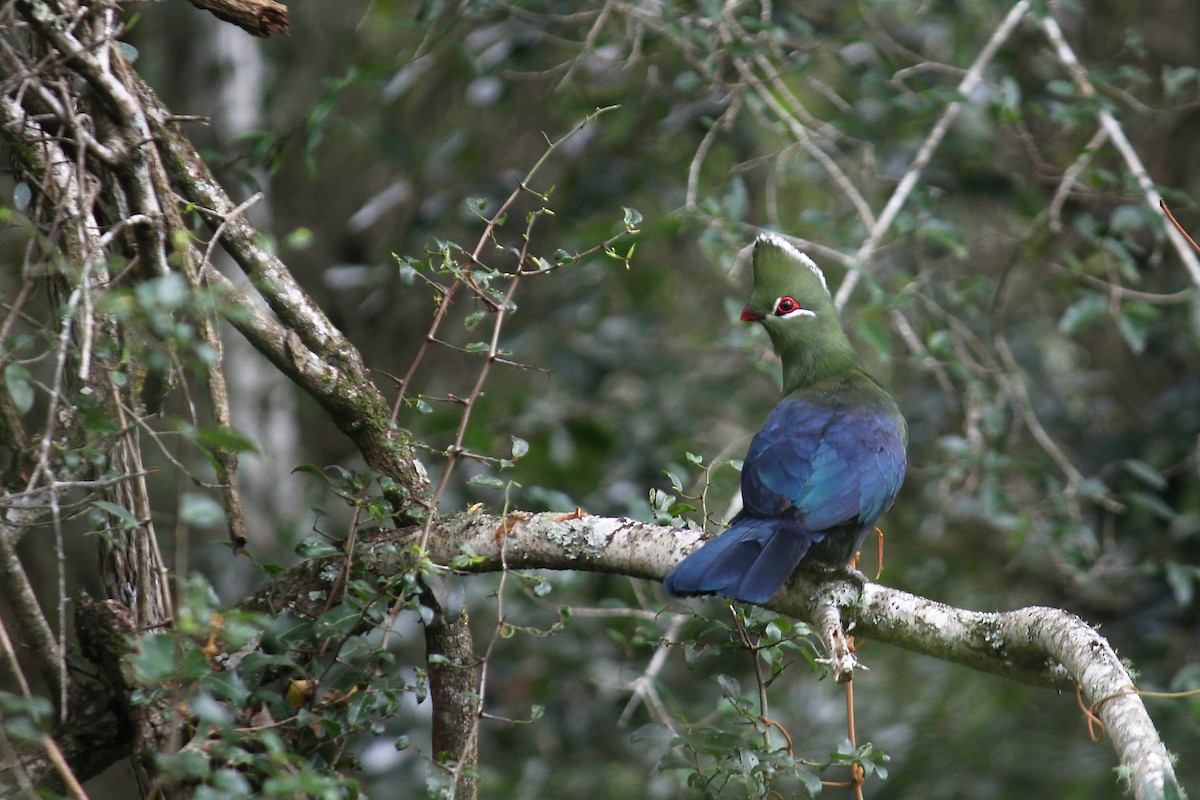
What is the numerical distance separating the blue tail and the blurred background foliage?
1053 millimetres

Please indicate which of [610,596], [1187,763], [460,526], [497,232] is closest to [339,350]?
[460,526]

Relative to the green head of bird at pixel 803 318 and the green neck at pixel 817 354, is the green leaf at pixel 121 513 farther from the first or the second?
the green neck at pixel 817 354

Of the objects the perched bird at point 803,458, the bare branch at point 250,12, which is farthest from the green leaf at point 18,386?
the perched bird at point 803,458

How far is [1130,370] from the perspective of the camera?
16.4 feet

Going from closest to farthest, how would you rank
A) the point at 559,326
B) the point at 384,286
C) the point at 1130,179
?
1. the point at 1130,179
2. the point at 559,326
3. the point at 384,286

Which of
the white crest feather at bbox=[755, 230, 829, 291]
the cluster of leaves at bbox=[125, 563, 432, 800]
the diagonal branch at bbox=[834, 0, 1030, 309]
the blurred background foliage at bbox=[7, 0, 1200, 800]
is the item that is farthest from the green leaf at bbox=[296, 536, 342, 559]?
the diagonal branch at bbox=[834, 0, 1030, 309]

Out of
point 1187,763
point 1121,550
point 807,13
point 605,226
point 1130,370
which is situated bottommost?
point 1187,763

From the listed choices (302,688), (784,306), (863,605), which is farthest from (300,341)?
(784,306)

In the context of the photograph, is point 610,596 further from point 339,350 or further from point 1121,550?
point 339,350

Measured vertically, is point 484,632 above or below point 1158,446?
below

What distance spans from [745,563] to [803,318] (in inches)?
56.8

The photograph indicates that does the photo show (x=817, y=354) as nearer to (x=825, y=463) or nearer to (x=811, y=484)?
(x=825, y=463)

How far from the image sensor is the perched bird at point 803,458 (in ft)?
8.11

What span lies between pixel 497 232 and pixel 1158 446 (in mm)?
2921
